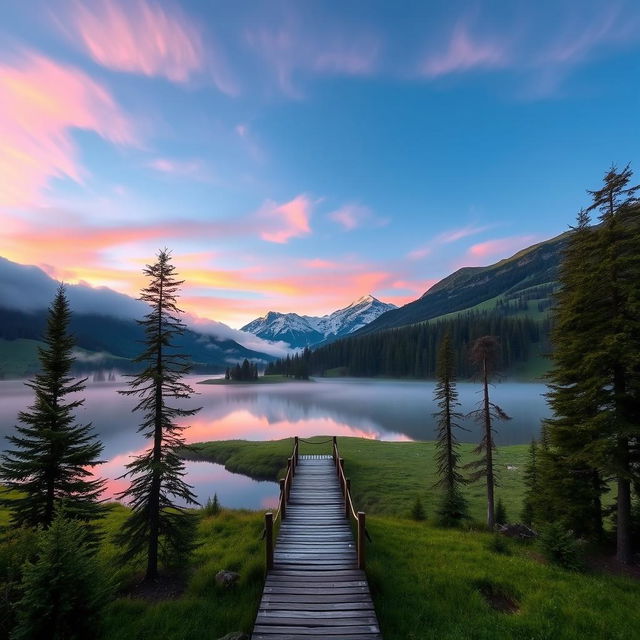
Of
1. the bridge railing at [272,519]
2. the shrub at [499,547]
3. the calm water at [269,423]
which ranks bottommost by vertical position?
the calm water at [269,423]

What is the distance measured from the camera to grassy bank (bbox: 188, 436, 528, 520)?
34406mm

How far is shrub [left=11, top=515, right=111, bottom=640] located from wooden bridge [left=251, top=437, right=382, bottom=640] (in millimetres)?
4255

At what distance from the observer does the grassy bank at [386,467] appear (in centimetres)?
3441

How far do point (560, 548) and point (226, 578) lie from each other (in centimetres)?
1377

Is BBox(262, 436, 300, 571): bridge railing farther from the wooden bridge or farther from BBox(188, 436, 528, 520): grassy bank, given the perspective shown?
BBox(188, 436, 528, 520): grassy bank

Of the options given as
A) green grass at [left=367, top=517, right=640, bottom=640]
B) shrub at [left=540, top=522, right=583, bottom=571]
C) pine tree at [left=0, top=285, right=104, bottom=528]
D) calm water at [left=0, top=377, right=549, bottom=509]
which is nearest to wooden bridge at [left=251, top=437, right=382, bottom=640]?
green grass at [left=367, top=517, right=640, bottom=640]

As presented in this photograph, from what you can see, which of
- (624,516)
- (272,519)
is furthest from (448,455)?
(272,519)

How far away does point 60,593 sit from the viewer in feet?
28.9

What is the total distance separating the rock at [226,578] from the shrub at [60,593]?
13.5 feet

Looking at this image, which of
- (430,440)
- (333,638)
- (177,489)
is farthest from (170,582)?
(430,440)

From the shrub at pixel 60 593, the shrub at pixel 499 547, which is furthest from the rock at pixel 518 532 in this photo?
the shrub at pixel 60 593

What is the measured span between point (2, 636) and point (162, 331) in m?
9.85

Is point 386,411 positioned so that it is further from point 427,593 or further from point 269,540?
point 269,540

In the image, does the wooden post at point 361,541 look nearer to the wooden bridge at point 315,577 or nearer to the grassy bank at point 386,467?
the wooden bridge at point 315,577
